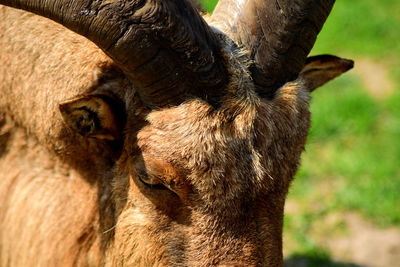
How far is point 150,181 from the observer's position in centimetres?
390

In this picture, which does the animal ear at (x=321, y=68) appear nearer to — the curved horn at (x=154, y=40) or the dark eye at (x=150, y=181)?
the curved horn at (x=154, y=40)

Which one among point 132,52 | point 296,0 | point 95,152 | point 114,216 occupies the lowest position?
point 114,216

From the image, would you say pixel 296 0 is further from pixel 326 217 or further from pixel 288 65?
pixel 326 217

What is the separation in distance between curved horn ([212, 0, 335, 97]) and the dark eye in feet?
3.17

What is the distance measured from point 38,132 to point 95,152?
1.74 ft

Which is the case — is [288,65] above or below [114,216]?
above

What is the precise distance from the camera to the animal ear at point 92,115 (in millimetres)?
3844

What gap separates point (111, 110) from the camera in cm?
397

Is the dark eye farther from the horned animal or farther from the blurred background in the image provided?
the blurred background

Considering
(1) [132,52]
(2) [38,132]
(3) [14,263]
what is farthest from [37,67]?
(3) [14,263]

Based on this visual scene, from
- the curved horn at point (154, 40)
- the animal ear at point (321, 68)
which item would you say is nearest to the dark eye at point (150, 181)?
the curved horn at point (154, 40)

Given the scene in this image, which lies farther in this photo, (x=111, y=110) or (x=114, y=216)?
(x=114, y=216)

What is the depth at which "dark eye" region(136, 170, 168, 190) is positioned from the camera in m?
3.88

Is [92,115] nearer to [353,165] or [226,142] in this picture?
[226,142]
